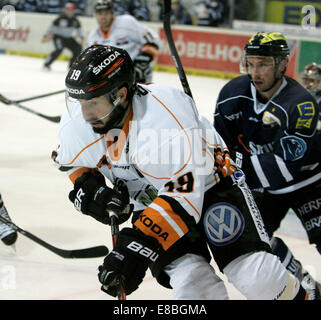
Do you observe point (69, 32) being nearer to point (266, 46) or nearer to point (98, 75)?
point (266, 46)

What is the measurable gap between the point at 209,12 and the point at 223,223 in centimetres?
954

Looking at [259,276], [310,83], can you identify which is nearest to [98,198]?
[259,276]

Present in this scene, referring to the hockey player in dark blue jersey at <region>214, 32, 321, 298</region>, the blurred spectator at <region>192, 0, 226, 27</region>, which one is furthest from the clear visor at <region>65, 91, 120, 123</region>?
the blurred spectator at <region>192, 0, 226, 27</region>

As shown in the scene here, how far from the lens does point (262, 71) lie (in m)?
2.76

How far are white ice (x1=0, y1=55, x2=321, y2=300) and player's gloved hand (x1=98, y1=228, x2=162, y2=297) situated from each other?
961 mm

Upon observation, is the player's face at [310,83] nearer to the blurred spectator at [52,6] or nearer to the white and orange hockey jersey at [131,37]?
the white and orange hockey jersey at [131,37]

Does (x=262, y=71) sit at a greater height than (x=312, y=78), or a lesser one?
greater

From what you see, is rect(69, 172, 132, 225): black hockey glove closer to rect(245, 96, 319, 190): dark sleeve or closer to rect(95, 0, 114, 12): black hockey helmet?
rect(245, 96, 319, 190): dark sleeve

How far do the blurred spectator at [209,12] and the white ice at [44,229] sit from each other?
170 inches

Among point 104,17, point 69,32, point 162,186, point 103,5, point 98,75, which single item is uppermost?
point 98,75

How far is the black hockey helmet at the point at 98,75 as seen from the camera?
6.45 feet

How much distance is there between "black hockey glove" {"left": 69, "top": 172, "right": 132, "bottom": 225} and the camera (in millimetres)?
2133
